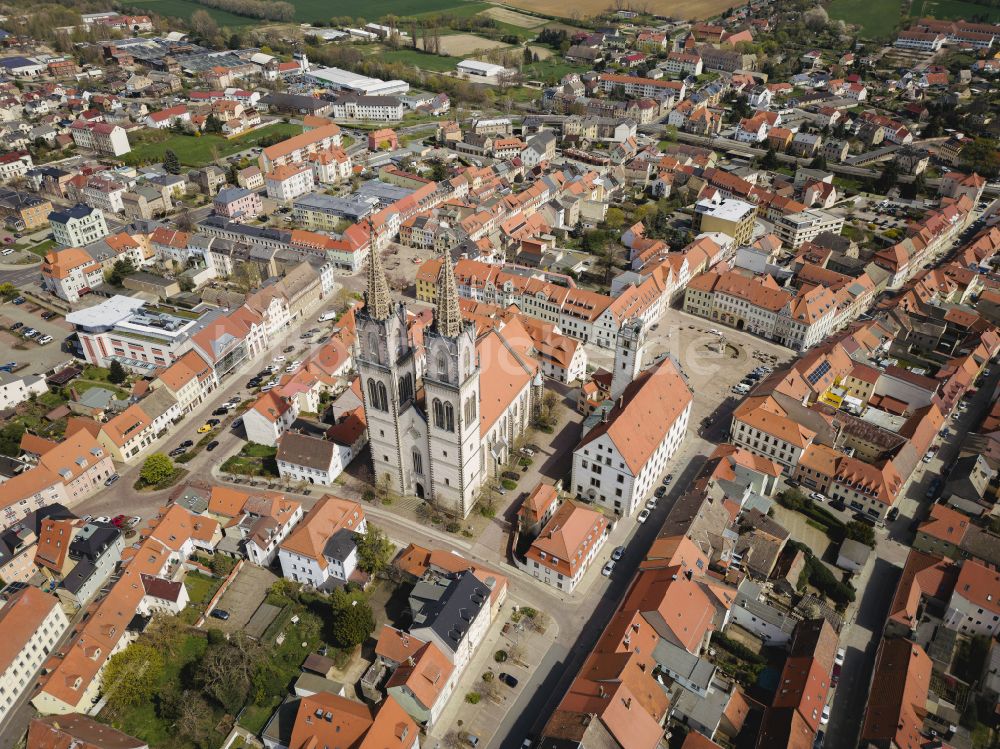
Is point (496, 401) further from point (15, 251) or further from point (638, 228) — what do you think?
point (15, 251)

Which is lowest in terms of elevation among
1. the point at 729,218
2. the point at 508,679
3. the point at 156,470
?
the point at 508,679

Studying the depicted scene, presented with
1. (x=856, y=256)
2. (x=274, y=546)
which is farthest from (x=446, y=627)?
(x=856, y=256)

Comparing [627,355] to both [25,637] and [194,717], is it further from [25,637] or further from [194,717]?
Result: [25,637]

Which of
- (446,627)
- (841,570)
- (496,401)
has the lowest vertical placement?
(841,570)

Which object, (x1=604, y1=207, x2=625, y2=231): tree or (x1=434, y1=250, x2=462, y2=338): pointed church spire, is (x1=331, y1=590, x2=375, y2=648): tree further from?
(x1=604, y1=207, x2=625, y2=231): tree

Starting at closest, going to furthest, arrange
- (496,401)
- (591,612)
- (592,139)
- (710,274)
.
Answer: (591,612)
(496,401)
(710,274)
(592,139)

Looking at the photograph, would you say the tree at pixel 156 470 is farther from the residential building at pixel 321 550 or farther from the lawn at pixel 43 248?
the lawn at pixel 43 248

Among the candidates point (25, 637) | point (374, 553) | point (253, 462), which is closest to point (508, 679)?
point (374, 553)

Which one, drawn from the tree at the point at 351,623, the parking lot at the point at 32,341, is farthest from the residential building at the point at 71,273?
the tree at the point at 351,623
